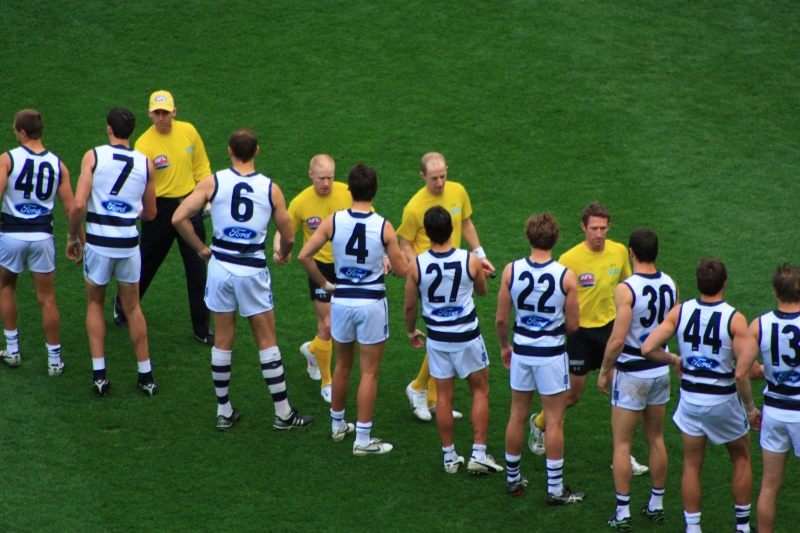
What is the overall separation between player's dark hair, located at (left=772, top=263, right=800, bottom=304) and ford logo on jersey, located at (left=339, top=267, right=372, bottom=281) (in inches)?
98.5

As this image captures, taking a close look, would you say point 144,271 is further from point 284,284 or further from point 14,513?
point 14,513

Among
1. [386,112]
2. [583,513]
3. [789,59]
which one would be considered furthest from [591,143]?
[583,513]

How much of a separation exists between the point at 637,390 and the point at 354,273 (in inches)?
76.9

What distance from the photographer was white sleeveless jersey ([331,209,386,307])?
5727 mm

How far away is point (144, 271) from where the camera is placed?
7.63 meters

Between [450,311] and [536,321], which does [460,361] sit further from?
[536,321]

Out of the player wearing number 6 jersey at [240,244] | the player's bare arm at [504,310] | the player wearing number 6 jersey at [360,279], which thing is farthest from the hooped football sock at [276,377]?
the player's bare arm at [504,310]

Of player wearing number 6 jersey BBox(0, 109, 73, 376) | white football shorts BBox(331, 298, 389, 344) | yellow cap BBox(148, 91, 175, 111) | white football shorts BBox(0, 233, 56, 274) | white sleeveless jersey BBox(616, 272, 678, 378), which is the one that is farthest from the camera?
yellow cap BBox(148, 91, 175, 111)

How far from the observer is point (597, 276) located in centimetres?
573

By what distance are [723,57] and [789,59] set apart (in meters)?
0.93

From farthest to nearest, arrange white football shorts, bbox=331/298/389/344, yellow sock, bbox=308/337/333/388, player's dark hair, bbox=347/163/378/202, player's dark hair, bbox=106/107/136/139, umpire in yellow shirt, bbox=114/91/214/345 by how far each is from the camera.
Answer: umpire in yellow shirt, bbox=114/91/214/345
yellow sock, bbox=308/337/333/388
player's dark hair, bbox=106/107/136/139
white football shorts, bbox=331/298/389/344
player's dark hair, bbox=347/163/378/202

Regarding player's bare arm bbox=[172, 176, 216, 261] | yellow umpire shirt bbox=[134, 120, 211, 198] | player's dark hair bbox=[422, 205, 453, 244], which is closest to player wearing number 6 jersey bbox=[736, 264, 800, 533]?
player's dark hair bbox=[422, 205, 453, 244]

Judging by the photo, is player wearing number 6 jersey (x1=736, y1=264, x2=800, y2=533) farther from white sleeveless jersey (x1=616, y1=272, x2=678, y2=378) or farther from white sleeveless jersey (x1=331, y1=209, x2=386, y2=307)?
white sleeveless jersey (x1=331, y1=209, x2=386, y2=307)

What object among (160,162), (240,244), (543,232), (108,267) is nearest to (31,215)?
(108,267)
